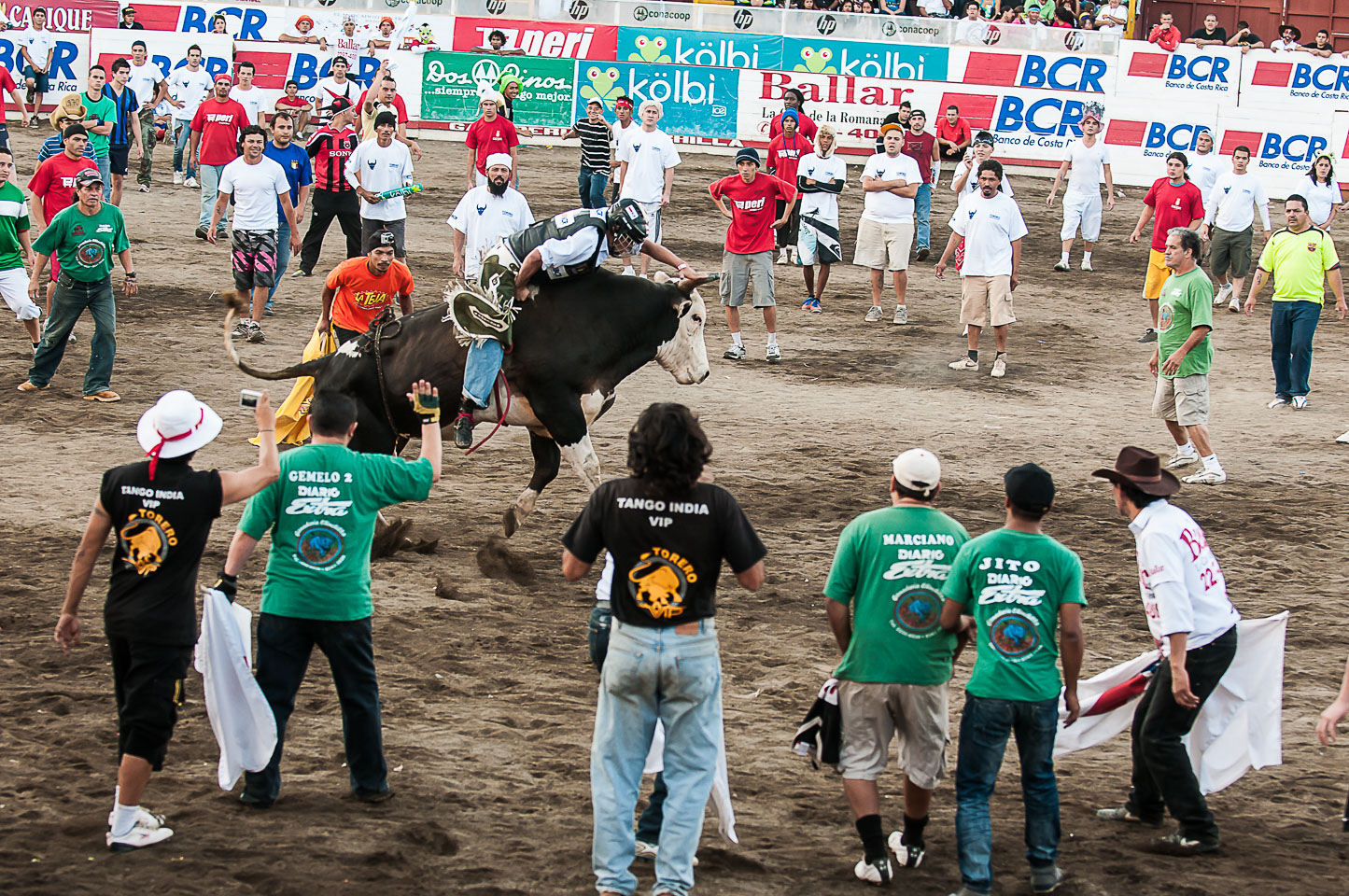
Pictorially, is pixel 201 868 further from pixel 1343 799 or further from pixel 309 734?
pixel 1343 799

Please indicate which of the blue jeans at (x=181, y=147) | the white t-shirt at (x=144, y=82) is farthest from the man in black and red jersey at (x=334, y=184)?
the white t-shirt at (x=144, y=82)

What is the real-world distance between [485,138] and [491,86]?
7798 millimetres

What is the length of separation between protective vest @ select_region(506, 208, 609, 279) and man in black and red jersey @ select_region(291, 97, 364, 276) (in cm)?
796

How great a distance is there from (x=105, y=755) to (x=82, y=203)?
304 inches

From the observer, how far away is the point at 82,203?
42.0ft

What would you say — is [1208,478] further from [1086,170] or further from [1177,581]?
[1086,170]

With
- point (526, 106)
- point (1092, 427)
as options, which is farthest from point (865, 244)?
point (526, 106)

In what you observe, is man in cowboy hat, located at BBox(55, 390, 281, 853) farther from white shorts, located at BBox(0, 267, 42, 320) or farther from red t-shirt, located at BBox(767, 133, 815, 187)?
red t-shirt, located at BBox(767, 133, 815, 187)

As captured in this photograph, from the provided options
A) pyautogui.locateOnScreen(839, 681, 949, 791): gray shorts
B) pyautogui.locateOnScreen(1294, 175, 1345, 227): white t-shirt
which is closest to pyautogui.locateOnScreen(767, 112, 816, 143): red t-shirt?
pyautogui.locateOnScreen(1294, 175, 1345, 227): white t-shirt

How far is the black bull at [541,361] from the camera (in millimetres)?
9727

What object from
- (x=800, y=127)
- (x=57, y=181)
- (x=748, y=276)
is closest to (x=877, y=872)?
(x=748, y=276)

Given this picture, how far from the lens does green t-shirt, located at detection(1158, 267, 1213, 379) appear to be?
456 inches

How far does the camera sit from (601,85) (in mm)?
27031

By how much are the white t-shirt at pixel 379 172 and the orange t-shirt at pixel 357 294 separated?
16.6 feet
